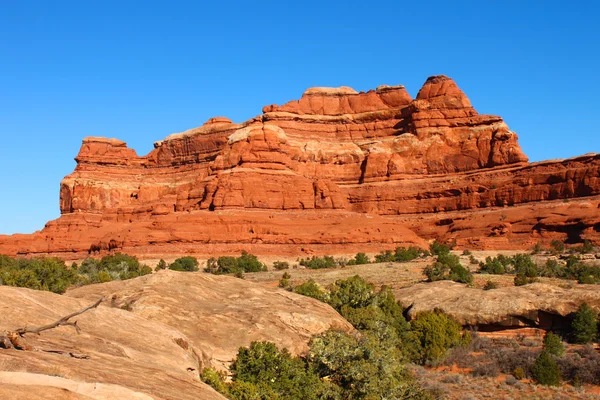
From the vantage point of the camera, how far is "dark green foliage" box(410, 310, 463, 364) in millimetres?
24469

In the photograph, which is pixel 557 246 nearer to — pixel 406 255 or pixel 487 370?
pixel 406 255

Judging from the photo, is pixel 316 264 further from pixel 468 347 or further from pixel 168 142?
pixel 168 142

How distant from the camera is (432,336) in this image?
24.9m

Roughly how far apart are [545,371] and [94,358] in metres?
16.9

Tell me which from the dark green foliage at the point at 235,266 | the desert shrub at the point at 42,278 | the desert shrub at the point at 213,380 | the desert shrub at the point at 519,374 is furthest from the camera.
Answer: the dark green foliage at the point at 235,266

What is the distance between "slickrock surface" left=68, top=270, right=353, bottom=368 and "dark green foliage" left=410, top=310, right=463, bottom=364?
27.0 feet

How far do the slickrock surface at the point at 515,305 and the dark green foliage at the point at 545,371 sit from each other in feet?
17.7

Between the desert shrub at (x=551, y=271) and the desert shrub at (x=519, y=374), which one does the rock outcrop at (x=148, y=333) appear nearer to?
the desert shrub at (x=519, y=374)

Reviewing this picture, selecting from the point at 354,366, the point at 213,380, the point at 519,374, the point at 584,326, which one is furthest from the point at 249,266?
the point at 213,380

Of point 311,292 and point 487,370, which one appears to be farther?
point 311,292

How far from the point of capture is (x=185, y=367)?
10.1 m

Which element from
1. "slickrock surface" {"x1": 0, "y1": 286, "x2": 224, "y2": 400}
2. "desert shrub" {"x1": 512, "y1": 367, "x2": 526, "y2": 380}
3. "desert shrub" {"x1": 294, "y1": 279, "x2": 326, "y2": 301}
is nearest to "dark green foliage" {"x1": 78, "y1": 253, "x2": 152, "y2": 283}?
"desert shrub" {"x1": 294, "y1": 279, "x2": 326, "y2": 301}

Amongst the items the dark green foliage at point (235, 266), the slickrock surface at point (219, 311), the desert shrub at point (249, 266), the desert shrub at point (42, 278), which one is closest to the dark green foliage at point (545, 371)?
the slickrock surface at point (219, 311)

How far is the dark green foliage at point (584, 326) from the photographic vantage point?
2492 centimetres
